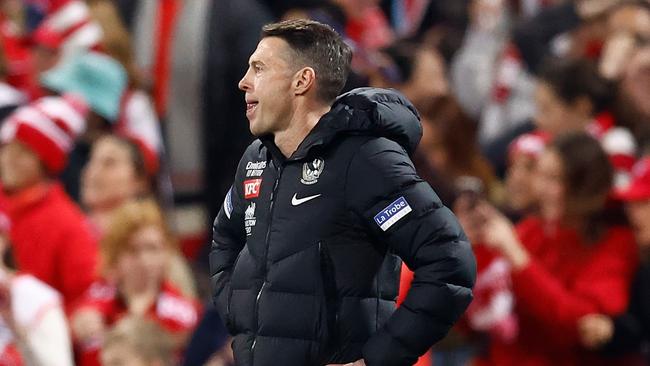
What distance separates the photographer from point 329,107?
453 cm

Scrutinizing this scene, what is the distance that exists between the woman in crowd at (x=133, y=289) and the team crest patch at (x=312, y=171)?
318 centimetres

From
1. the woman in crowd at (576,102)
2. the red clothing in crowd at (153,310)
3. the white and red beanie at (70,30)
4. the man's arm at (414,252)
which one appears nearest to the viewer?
the man's arm at (414,252)

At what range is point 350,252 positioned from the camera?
4.38 metres

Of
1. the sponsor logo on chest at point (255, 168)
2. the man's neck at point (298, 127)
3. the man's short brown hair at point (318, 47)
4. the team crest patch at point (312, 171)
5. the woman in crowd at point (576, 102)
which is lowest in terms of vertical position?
the woman in crowd at point (576, 102)

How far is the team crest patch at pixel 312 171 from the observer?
4.43m

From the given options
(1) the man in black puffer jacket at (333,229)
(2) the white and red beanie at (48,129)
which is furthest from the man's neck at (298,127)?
(2) the white and red beanie at (48,129)

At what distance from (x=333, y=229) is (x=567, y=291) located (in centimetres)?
303

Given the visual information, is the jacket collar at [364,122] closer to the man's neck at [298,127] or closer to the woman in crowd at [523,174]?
the man's neck at [298,127]

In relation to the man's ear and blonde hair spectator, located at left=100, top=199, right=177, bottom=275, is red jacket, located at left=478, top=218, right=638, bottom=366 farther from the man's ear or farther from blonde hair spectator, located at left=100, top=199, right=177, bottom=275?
the man's ear

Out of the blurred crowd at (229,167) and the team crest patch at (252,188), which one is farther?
the blurred crowd at (229,167)

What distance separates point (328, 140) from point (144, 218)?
11.5 feet

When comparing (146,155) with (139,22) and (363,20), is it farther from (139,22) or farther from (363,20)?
(363,20)

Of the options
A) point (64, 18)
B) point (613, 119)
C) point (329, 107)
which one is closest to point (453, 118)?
point (613, 119)

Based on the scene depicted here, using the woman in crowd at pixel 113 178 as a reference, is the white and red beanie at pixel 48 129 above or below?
above
